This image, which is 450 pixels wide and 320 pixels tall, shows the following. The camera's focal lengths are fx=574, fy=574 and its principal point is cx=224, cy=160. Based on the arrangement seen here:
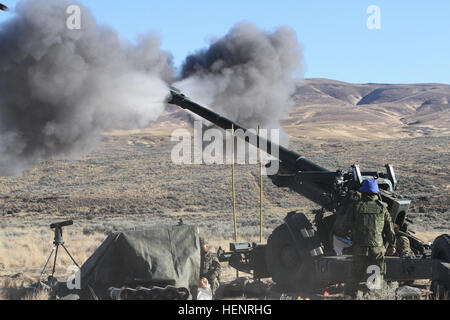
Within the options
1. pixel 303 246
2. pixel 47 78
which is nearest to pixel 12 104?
pixel 47 78

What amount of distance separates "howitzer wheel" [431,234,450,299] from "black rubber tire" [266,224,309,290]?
220 centimetres

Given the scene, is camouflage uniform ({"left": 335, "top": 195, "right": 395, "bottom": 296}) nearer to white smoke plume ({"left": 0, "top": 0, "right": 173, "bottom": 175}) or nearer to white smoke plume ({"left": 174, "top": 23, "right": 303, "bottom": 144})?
white smoke plume ({"left": 0, "top": 0, "right": 173, "bottom": 175})

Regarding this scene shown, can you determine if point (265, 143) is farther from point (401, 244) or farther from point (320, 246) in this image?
point (401, 244)

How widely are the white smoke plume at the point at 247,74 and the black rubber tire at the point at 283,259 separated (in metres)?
5.10

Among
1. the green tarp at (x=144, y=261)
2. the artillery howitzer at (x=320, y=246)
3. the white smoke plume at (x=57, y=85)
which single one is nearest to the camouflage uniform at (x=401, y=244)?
the artillery howitzer at (x=320, y=246)

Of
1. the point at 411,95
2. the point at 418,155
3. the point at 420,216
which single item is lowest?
the point at 420,216

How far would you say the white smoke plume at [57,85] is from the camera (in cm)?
1012

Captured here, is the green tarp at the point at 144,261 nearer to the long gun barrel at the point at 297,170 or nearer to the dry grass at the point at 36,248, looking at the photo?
the long gun barrel at the point at 297,170

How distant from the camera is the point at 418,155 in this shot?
4553 centimetres

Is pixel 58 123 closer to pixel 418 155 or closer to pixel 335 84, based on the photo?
pixel 418 155

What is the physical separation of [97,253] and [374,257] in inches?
149

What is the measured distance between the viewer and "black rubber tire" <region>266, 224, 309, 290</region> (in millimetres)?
9852

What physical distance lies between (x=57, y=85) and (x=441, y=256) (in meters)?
7.07

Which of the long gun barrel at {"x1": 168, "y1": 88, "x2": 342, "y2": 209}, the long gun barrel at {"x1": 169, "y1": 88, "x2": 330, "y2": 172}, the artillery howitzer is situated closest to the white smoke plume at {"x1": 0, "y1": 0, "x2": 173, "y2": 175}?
the long gun barrel at {"x1": 169, "y1": 88, "x2": 330, "y2": 172}
